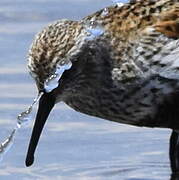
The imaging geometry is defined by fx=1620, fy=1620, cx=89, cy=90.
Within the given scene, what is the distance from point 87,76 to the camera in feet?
33.6

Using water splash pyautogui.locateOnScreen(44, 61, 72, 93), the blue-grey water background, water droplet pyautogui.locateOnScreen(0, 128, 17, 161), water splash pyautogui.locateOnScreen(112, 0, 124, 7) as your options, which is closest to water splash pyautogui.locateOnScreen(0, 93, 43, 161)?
water droplet pyautogui.locateOnScreen(0, 128, 17, 161)

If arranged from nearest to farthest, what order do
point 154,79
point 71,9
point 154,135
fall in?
point 154,79, point 154,135, point 71,9

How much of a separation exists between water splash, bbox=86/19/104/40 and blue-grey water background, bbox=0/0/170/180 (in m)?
0.96

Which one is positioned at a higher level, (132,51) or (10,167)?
(132,51)

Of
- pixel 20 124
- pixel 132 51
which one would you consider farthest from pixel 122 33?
pixel 20 124

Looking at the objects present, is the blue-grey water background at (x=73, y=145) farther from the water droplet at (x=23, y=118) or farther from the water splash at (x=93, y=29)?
the water splash at (x=93, y=29)

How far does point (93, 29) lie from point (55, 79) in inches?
22.5

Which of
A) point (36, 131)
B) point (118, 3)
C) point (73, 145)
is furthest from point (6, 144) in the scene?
point (118, 3)

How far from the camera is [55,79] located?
983cm

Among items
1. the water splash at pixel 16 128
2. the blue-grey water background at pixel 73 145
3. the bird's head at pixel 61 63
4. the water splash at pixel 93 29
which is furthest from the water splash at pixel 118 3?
the blue-grey water background at pixel 73 145

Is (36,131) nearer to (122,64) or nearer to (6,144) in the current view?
(6,144)

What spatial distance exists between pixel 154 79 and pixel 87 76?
0.43 metres

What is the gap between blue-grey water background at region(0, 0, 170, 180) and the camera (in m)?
10.6

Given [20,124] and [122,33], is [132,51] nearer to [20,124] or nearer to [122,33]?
[122,33]
